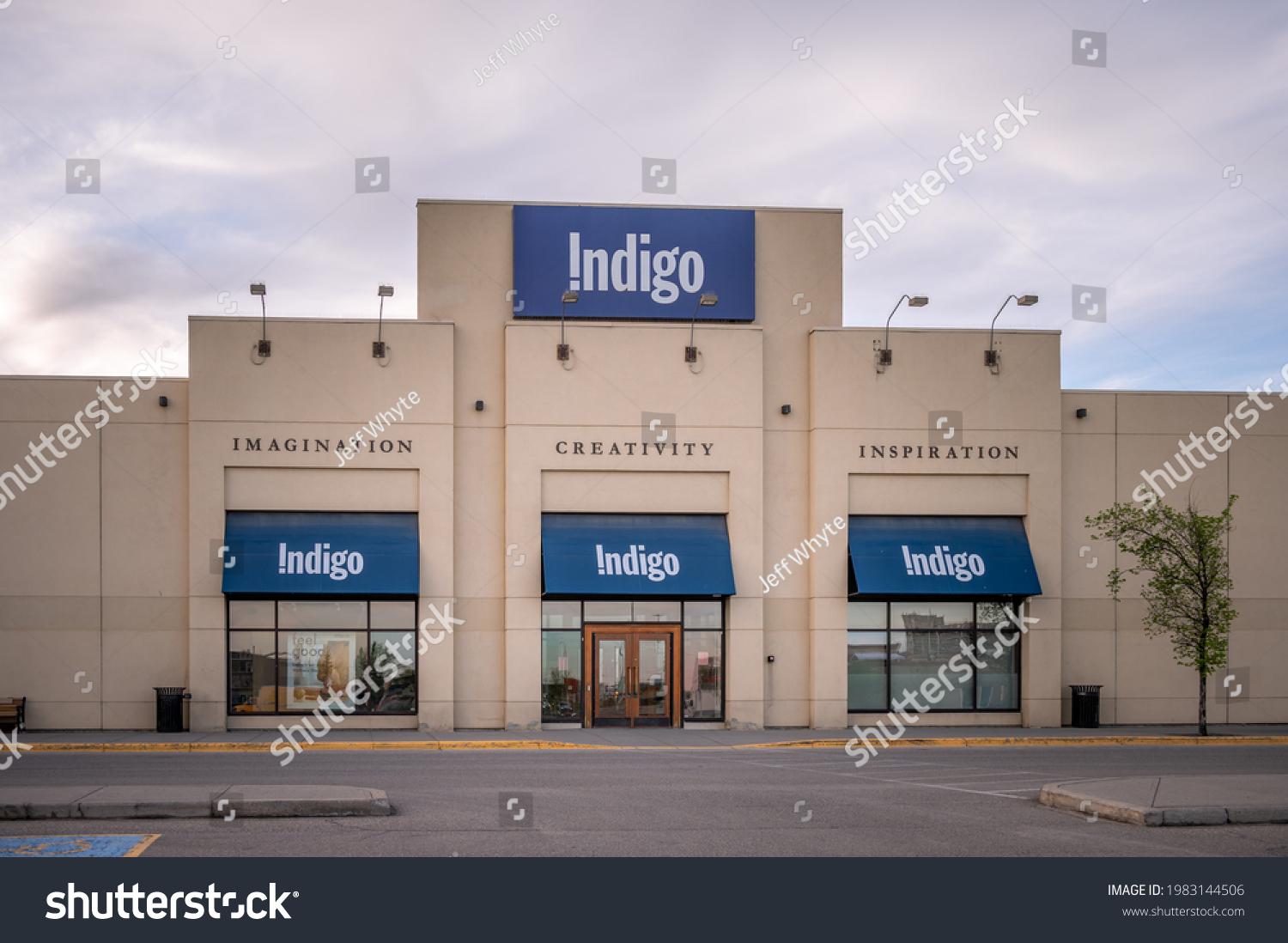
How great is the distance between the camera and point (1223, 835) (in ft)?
38.1

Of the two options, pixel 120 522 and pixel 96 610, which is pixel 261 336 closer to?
pixel 120 522

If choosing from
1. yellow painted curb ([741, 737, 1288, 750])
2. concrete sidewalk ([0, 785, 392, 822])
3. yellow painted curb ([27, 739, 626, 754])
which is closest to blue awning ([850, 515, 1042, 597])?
yellow painted curb ([741, 737, 1288, 750])

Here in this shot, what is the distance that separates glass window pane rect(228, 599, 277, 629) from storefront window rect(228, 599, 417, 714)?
2 centimetres

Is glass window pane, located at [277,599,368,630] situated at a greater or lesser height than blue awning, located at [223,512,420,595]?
lesser

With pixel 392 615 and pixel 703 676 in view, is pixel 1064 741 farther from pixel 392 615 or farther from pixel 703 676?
pixel 392 615

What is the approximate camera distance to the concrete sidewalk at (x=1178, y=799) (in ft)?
40.1

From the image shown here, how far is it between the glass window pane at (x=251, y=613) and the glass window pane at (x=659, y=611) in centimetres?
820

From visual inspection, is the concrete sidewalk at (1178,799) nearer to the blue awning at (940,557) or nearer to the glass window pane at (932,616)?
the blue awning at (940,557)

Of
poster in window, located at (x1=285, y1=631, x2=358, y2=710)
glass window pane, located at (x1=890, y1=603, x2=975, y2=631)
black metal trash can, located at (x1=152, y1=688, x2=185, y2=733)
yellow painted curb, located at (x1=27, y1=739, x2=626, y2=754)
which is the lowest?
yellow painted curb, located at (x1=27, y1=739, x2=626, y2=754)

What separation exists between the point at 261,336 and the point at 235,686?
7.84 m

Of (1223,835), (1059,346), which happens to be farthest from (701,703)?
(1223,835)

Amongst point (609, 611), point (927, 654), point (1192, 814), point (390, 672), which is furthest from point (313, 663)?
point (1192, 814)

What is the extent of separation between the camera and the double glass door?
2420 centimetres

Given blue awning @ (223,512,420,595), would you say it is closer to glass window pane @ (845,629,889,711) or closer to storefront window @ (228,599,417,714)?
storefront window @ (228,599,417,714)
